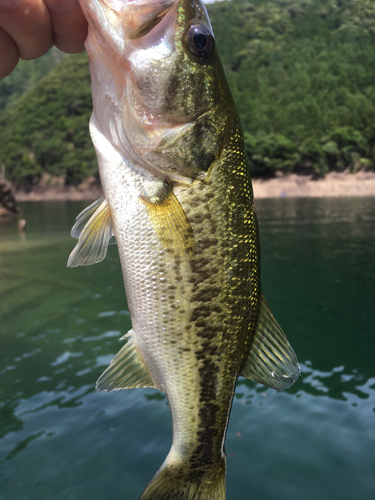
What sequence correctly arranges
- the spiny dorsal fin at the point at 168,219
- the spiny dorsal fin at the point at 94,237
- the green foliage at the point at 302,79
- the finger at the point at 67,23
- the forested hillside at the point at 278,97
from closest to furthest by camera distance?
the finger at the point at 67,23
the spiny dorsal fin at the point at 168,219
the spiny dorsal fin at the point at 94,237
the green foliage at the point at 302,79
the forested hillside at the point at 278,97

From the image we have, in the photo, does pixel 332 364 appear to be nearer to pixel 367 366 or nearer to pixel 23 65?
pixel 367 366

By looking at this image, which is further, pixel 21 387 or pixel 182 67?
pixel 21 387

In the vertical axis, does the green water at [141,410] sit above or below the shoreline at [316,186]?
above

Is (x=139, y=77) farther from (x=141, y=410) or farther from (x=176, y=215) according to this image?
(x=141, y=410)

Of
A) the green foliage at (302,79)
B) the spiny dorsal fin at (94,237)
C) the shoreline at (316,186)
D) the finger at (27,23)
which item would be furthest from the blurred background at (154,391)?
the green foliage at (302,79)

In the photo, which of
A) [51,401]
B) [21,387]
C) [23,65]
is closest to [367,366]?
[51,401]

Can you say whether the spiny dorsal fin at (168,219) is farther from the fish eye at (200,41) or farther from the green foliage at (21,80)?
the green foliage at (21,80)
